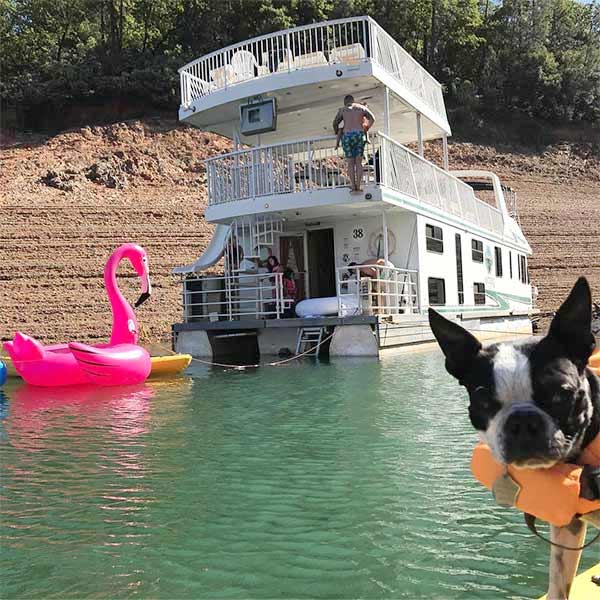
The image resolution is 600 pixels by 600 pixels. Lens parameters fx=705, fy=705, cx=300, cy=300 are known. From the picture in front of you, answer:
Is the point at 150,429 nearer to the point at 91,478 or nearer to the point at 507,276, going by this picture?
the point at 91,478

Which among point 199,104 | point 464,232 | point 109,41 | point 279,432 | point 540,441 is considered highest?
point 109,41

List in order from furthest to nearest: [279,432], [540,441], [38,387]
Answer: [38,387] < [279,432] < [540,441]

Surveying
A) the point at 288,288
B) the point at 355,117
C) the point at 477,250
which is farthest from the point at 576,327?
the point at 477,250

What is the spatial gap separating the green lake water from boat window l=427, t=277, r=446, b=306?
8429 millimetres

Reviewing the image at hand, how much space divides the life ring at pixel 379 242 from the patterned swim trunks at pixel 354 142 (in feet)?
9.30

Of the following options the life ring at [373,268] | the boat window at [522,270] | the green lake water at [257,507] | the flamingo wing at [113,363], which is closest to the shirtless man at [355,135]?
the life ring at [373,268]

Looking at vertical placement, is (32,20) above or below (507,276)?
above

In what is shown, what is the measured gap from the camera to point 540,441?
1.88 m

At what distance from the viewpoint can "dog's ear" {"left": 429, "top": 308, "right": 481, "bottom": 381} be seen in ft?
6.93

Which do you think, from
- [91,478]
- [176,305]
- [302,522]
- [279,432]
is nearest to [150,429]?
[279,432]

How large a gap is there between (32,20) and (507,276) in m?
42.5

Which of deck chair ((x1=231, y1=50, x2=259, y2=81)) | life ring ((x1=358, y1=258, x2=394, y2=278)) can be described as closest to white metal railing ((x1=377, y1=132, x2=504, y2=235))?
life ring ((x1=358, y1=258, x2=394, y2=278))

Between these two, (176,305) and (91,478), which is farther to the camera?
(176,305)

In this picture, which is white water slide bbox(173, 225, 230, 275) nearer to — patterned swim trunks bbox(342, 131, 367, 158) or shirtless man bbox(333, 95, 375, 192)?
shirtless man bbox(333, 95, 375, 192)
